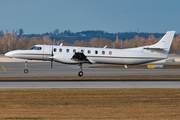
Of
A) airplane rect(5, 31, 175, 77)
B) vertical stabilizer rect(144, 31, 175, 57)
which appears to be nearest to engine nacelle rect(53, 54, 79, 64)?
airplane rect(5, 31, 175, 77)

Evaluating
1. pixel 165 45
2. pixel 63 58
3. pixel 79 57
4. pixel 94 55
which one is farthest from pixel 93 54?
pixel 165 45

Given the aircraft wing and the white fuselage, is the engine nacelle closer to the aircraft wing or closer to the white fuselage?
the white fuselage

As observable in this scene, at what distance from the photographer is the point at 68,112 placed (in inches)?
950

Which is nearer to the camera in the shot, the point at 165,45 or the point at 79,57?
the point at 79,57

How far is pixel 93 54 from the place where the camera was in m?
47.5

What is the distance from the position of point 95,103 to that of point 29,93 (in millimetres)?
5748

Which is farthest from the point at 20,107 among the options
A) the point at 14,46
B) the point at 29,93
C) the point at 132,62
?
the point at 14,46

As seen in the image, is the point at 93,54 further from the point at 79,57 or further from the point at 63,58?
the point at 63,58

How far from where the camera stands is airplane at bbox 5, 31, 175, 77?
46.3 metres

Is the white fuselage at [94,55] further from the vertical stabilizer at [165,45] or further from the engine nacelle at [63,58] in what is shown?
the vertical stabilizer at [165,45]

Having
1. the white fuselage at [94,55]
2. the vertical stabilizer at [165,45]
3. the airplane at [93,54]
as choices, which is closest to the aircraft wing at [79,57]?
the airplane at [93,54]

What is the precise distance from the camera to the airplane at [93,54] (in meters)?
46.3

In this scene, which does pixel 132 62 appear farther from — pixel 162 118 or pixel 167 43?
pixel 162 118

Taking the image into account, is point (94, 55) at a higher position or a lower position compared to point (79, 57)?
higher
